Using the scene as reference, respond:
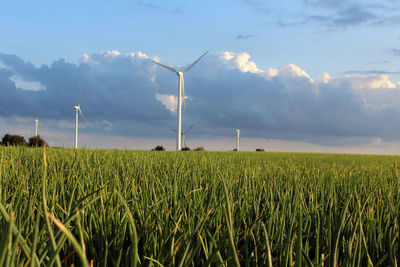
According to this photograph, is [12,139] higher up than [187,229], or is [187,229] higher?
[12,139]

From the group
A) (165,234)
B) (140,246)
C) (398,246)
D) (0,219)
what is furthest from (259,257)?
(0,219)

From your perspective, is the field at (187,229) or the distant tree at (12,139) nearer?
the field at (187,229)

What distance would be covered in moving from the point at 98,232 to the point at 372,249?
1634 mm

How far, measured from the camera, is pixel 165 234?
168 centimetres

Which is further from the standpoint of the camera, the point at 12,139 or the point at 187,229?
the point at 12,139

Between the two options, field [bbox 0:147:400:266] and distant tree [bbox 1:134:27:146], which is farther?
distant tree [bbox 1:134:27:146]

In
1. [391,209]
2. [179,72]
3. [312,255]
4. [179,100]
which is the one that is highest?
[179,72]

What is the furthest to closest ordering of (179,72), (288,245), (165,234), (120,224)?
1. (179,72)
2. (120,224)
3. (165,234)
4. (288,245)

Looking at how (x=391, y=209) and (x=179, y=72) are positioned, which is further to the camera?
(x=179, y=72)

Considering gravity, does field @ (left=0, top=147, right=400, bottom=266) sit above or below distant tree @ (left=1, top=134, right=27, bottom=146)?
below

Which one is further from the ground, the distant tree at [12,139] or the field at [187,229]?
the distant tree at [12,139]

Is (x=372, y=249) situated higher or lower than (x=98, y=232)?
lower

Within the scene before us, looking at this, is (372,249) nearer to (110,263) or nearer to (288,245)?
(288,245)

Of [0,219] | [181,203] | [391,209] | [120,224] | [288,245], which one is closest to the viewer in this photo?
[288,245]
